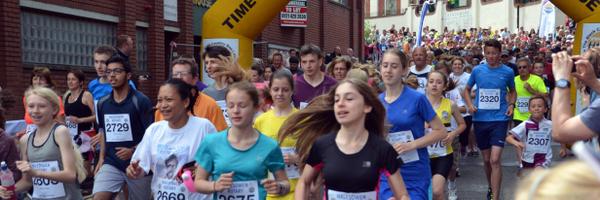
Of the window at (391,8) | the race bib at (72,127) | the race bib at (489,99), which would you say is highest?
the window at (391,8)

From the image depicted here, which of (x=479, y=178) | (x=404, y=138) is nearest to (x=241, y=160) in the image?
(x=404, y=138)

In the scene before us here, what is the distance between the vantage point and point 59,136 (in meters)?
5.74

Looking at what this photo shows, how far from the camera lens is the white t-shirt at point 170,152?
5.38 metres

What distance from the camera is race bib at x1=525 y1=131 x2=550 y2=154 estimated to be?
8.39 m

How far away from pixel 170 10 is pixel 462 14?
45.8 meters

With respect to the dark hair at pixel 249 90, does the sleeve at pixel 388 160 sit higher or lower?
lower

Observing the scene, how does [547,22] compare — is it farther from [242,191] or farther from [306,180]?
[306,180]

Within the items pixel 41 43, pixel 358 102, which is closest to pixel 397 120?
pixel 358 102

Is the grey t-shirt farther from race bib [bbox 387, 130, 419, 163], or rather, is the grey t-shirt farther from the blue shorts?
the blue shorts

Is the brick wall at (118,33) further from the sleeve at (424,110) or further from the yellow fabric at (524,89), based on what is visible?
the yellow fabric at (524,89)

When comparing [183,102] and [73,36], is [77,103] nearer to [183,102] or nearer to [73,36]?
[183,102]

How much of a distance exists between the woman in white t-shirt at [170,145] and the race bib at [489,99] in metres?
4.66

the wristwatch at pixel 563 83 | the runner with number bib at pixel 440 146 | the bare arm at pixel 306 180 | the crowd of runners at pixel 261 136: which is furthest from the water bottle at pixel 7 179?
the wristwatch at pixel 563 83

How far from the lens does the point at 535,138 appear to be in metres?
8.42
